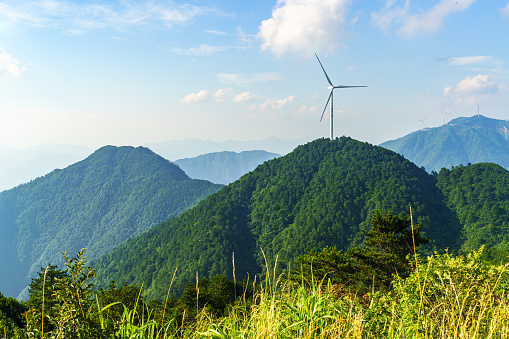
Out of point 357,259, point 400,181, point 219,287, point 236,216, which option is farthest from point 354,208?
point 357,259

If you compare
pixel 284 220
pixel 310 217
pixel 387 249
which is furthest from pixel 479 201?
pixel 387 249

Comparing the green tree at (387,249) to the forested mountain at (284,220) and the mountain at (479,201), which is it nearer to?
the forested mountain at (284,220)

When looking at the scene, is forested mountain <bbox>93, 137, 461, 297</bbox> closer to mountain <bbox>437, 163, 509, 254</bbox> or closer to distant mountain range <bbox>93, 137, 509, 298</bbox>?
distant mountain range <bbox>93, 137, 509, 298</bbox>

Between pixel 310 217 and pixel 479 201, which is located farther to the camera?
pixel 310 217

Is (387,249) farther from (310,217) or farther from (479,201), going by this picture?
(479,201)

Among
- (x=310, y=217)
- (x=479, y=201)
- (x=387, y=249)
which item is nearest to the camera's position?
(x=387, y=249)

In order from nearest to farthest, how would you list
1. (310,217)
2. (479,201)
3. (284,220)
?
(479,201) → (310,217) → (284,220)
